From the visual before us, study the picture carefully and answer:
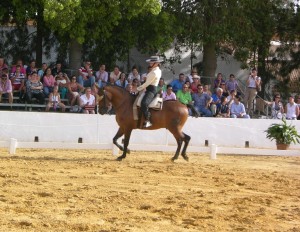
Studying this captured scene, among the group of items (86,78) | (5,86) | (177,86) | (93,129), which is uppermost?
(86,78)

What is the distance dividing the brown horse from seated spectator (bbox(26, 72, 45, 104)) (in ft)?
20.4

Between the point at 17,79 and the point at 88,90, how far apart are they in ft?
8.56

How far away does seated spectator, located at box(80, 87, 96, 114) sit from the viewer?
2397cm

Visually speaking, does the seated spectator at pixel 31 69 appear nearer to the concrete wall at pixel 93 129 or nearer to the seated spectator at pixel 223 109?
the concrete wall at pixel 93 129

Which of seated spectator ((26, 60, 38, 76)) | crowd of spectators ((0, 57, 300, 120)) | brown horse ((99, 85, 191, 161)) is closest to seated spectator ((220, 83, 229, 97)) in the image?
crowd of spectators ((0, 57, 300, 120))

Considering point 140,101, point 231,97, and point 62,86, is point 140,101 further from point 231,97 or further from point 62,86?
point 231,97

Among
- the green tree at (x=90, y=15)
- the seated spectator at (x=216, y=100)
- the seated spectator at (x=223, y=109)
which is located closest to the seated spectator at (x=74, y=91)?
the green tree at (x=90, y=15)

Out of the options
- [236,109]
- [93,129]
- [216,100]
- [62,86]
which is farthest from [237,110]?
[62,86]

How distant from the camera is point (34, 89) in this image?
24.4m

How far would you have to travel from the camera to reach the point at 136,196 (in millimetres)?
12039

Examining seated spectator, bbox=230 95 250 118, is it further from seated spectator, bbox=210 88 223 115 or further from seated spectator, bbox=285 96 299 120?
seated spectator, bbox=285 96 299 120

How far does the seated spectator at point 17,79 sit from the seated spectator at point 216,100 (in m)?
6.63

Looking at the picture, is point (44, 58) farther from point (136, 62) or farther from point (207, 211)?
point (207, 211)

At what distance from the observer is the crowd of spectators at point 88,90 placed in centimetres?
2417
